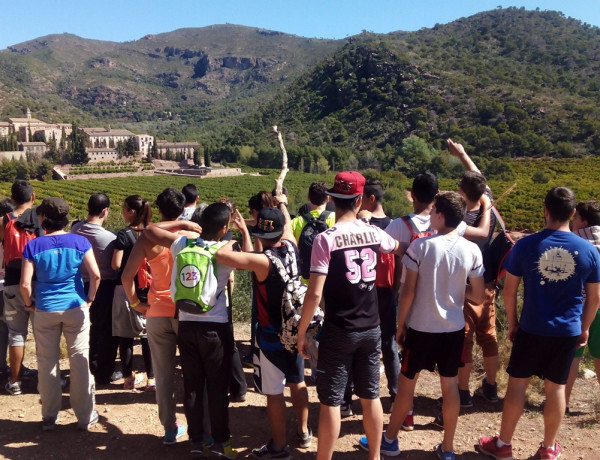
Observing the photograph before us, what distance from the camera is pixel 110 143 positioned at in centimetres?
10875

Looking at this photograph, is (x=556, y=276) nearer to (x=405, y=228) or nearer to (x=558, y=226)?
(x=558, y=226)

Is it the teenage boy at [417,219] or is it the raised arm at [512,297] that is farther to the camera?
the teenage boy at [417,219]

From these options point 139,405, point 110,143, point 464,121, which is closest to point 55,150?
point 110,143

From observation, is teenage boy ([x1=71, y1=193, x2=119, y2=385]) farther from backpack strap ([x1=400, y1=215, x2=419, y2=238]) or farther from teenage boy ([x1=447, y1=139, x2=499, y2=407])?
teenage boy ([x1=447, y1=139, x2=499, y2=407])

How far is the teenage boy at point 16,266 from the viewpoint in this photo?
4250mm

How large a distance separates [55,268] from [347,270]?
2.18 metres

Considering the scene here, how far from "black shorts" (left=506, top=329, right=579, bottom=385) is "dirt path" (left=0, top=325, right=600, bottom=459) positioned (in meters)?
0.67

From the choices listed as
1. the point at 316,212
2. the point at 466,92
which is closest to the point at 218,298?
the point at 316,212

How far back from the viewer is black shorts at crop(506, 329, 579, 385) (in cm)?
317

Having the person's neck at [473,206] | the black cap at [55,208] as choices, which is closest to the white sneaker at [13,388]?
the black cap at [55,208]

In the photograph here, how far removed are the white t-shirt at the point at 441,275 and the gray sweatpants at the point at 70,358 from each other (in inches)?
96.7

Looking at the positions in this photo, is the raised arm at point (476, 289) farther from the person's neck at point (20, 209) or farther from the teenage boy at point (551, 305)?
A: the person's neck at point (20, 209)

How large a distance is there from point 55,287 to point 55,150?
96.7 m

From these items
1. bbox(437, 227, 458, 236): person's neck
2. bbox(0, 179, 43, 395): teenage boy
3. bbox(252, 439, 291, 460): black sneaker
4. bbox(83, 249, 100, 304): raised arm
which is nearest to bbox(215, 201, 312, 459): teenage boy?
bbox(252, 439, 291, 460): black sneaker
